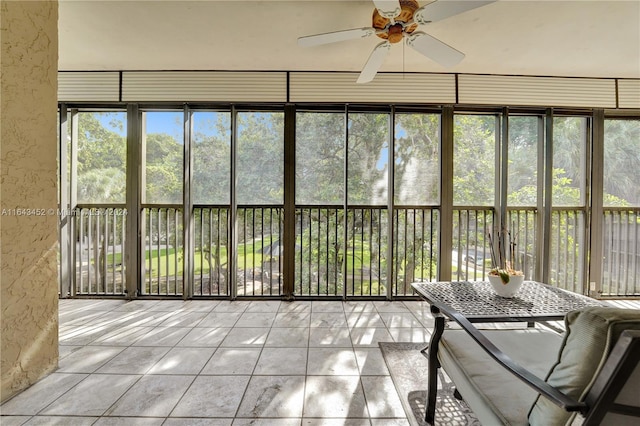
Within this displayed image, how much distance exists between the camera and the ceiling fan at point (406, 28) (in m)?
1.76

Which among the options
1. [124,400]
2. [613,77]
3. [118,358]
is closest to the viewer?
[124,400]

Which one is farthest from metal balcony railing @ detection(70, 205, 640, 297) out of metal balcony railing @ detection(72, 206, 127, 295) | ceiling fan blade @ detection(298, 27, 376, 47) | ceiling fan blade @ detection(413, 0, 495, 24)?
ceiling fan blade @ detection(413, 0, 495, 24)

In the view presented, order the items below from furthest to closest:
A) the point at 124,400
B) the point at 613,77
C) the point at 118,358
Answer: the point at 613,77, the point at 118,358, the point at 124,400

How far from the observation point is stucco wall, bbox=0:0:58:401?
1.80m

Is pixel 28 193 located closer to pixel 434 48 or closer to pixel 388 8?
pixel 388 8

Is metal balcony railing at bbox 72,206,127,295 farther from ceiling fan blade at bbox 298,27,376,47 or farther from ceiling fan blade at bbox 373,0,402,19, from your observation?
ceiling fan blade at bbox 373,0,402,19

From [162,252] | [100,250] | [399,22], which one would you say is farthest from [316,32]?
[100,250]

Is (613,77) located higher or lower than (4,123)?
higher

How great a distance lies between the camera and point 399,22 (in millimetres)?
2004

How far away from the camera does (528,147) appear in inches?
147

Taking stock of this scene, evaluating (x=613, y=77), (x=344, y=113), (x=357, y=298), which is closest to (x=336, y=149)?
(x=344, y=113)

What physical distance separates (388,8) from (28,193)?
2775mm

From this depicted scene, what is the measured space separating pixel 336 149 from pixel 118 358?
3.13 m

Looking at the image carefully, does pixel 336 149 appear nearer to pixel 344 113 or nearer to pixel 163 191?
pixel 344 113
